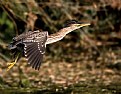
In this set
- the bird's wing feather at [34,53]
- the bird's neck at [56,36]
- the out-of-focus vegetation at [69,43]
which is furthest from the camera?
the out-of-focus vegetation at [69,43]

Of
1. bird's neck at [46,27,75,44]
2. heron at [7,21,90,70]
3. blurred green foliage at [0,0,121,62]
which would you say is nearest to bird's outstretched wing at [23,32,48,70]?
heron at [7,21,90,70]

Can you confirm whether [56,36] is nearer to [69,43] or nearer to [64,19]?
[64,19]

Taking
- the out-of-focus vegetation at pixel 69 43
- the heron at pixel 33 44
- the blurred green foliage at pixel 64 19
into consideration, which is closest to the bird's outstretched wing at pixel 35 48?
the heron at pixel 33 44

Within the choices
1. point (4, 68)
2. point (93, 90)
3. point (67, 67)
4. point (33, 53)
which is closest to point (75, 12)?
point (67, 67)

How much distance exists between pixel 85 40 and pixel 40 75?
1.60 metres

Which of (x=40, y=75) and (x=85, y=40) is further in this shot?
(x=85, y=40)

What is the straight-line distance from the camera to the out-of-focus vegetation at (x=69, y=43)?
25.8ft

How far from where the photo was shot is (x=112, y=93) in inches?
255

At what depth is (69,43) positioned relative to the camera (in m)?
9.92

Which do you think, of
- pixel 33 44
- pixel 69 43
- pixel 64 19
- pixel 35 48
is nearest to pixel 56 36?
pixel 33 44

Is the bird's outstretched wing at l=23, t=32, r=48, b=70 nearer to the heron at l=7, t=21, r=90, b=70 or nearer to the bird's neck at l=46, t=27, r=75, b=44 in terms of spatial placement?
the heron at l=7, t=21, r=90, b=70

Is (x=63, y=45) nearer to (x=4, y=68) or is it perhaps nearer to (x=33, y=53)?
(x=4, y=68)

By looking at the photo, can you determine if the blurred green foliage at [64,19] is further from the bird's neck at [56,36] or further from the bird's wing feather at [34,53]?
the bird's wing feather at [34,53]

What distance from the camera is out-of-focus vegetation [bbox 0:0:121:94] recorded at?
7859 mm
